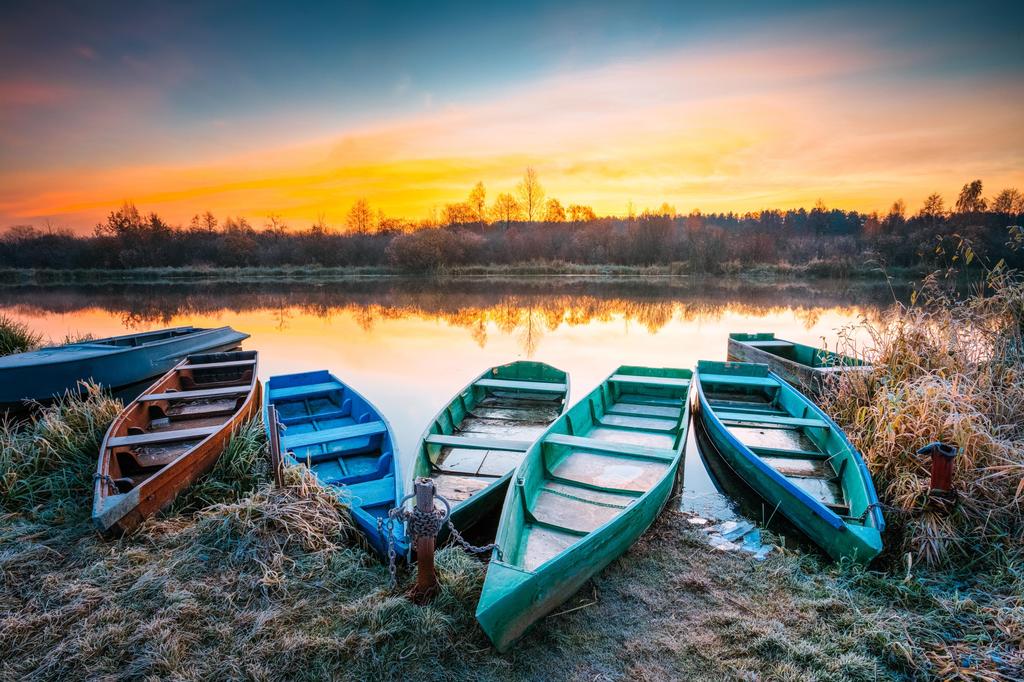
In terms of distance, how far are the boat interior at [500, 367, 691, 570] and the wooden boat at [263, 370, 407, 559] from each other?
1175 millimetres

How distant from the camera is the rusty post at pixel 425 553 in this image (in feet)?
11.3

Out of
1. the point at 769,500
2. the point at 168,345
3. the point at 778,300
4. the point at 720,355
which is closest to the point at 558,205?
A: the point at 778,300

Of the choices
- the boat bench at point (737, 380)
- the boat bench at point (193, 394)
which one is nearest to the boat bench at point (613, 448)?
the boat bench at point (737, 380)

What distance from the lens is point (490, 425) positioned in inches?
291

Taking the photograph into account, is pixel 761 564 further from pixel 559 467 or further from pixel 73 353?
pixel 73 353

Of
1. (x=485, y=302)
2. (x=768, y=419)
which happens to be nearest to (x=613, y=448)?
(x=768, y=419)

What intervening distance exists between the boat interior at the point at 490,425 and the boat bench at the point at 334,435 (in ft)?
2.58

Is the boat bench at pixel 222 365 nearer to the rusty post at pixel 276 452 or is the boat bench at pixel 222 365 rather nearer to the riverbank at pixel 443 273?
the rusty post at pixel 276 452

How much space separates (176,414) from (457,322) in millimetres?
11058

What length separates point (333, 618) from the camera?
3.51 meters

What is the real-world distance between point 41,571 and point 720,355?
1362cm

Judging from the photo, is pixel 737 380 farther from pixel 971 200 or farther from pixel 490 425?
pixel 971 200

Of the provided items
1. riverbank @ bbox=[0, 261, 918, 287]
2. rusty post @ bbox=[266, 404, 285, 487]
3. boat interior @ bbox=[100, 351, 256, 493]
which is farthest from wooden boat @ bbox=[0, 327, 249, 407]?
riverbank @ bbox=[0, 261, 918, 287]

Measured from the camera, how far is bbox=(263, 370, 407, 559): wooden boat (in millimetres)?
4801
